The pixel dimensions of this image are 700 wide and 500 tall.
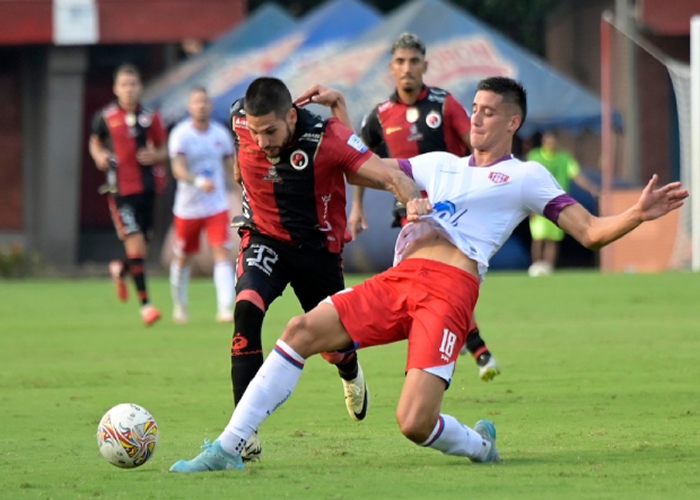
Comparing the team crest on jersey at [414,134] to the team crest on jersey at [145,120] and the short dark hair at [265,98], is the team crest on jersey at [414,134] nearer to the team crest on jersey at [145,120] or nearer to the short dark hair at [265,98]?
the short dark hair at [265,98]

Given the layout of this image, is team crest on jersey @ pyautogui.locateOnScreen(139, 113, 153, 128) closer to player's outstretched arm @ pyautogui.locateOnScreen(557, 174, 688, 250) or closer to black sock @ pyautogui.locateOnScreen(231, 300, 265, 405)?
black sock @ pyautogui.locateOnScreen(231, 300, 265, 405)

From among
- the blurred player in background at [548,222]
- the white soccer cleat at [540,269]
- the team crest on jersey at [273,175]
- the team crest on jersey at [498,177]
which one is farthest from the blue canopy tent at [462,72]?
the team crest on jersey at [498,177]

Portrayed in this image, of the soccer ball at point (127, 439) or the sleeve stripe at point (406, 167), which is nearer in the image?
the soccer ball at point (127, 439)

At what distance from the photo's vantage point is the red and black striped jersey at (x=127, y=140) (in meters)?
16.3

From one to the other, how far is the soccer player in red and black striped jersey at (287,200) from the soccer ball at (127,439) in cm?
50

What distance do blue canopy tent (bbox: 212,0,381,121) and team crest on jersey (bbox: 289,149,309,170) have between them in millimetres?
19054

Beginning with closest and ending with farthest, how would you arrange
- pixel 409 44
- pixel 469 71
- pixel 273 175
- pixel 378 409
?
pixel 273 175, pixel 378 409, pixel 409 44, pixel 469 71

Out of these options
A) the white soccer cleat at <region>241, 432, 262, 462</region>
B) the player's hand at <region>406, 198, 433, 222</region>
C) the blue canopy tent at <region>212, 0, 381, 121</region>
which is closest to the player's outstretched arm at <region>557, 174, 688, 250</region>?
the player's hand at <region>406, 198, 433, 222</region>

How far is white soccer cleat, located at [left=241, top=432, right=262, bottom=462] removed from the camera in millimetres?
7180

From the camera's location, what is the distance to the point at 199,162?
16.5 meters

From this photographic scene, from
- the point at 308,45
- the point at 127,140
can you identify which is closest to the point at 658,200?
the point at 127,140

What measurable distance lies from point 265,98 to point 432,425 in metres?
1.78

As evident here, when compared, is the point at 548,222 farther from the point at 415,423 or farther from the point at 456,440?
the point at 415,423

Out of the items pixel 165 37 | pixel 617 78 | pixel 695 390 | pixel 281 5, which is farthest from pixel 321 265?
pixel 281 5
